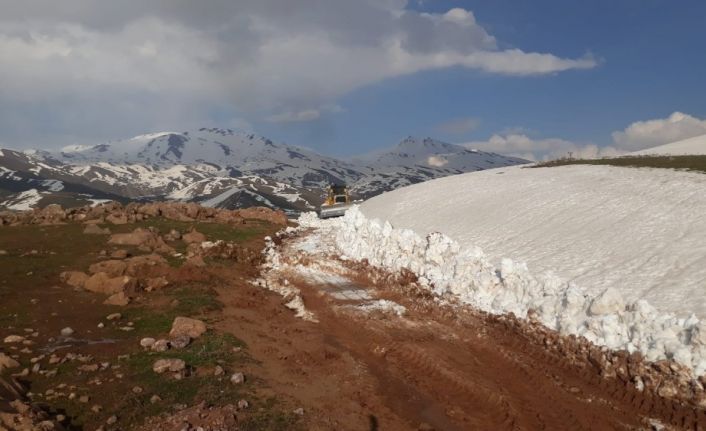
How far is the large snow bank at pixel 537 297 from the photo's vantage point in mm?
11694

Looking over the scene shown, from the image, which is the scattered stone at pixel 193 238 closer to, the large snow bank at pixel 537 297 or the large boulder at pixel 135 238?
the large boulder at pixel 135 238

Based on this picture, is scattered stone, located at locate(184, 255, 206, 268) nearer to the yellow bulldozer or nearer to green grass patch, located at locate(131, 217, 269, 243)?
green grass patch, located at locate(131, 217, 269, 243)

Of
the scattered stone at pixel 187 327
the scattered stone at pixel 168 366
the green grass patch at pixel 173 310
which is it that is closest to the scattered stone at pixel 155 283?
the green grass patch at pixel 173 310

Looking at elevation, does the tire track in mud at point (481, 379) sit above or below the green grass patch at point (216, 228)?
below

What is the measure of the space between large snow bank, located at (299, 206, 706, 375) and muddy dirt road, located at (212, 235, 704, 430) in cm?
96

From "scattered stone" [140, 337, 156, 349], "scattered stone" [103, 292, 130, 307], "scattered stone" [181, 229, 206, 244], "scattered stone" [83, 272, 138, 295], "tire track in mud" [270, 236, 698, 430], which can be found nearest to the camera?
"tire track in mud" [270, 236, 698, 430]

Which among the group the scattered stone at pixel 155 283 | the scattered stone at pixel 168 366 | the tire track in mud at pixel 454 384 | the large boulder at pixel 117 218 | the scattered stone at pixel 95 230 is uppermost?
the large boulder at pixel 117 218

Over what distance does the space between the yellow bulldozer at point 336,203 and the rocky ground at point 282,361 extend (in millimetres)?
25077

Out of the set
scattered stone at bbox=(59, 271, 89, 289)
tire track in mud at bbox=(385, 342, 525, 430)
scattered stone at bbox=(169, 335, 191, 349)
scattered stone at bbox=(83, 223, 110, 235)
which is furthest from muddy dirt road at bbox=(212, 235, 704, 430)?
scattered stone at bbox=(83, 223, 110, 235)

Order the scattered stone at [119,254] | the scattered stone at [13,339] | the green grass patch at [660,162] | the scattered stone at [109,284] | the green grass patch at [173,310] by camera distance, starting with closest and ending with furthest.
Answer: the scattered stone at [13,339] → the green grass patch at [173,310] → the scattered stone at [109,284] → the scattered stone at [119,254] → the green grass patch at [660,162]

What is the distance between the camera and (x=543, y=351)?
13.4 meters

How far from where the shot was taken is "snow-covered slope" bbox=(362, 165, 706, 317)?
1592 centimetres

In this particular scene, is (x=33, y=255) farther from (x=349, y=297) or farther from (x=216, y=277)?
(x=349, y=297)

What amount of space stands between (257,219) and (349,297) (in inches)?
876
